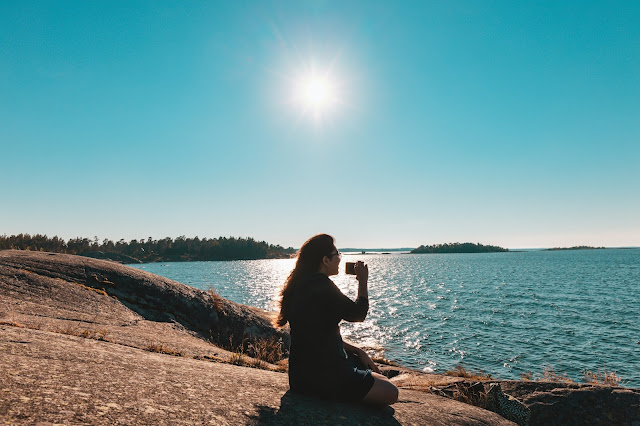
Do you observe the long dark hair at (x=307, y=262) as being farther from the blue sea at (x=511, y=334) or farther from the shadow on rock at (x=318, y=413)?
the blue sea at (x=511, y=334)

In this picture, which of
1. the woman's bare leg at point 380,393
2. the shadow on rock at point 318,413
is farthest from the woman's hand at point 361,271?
the shadow on rock at point 318,413

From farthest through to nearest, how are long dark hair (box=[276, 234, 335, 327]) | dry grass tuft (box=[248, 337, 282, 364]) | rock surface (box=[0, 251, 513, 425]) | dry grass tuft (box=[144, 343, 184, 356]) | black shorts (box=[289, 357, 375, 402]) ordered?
1. dry grass tuft (box=[248, 337, 282, 364])
2. dry grass tuft (box=[144, 343, 184, 356])
3. long dark hair (box=[276, 234, 335, 327])
4. black shorts (box=[289, 357, 375, 402])
5. rock surface (box=[0, 251, 513, 425])

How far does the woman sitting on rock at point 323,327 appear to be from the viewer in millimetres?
4469

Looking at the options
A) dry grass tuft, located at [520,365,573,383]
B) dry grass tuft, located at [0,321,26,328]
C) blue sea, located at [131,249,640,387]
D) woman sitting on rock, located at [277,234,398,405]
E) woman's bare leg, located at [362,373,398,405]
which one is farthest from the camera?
blue sea, located at [131,249,640,387]

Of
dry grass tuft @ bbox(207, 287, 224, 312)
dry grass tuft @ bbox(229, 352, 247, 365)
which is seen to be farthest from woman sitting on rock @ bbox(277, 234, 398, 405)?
dry grass tuft @ bbox(207, 287, 224, 312)

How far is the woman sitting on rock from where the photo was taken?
447 cm

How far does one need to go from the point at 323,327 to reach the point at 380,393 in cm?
137

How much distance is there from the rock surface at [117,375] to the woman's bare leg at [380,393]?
0.16 metres

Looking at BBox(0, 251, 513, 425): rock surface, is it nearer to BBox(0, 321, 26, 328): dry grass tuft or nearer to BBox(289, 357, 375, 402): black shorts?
BBox(0, 321, 26, 328): dry grass tuft

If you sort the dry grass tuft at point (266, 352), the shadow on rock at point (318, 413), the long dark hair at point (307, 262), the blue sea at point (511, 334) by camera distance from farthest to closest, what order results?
the blue sea at point (511, 334)
the dry grass tuft at point (266, 352)
the long dark hair at point (307, 262)
the shadow on rock at point (318, 413)

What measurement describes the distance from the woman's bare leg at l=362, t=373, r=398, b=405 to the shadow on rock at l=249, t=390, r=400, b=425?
149 millimetres

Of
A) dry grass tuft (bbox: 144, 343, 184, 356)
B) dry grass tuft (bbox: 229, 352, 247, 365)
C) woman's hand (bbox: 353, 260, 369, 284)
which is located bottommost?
dry grass tuft (bbox: 229, 352, 247, 365)

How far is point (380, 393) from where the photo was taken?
487 centimetres

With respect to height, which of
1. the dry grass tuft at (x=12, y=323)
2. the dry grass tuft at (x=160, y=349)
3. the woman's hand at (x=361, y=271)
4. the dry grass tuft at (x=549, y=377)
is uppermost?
the woman's hand at (x=361, y=271)
